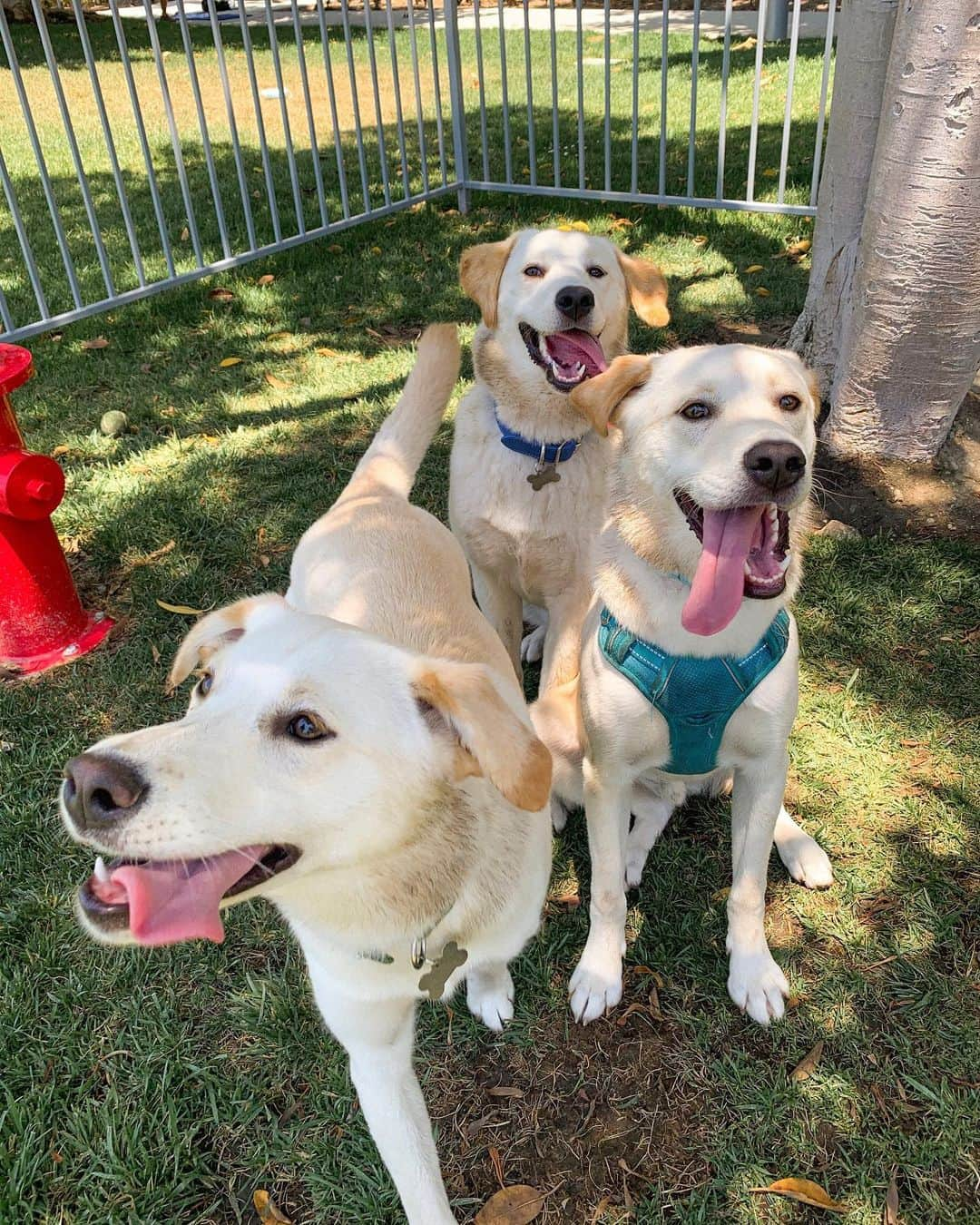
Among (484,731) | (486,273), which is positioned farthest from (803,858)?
(486,273)

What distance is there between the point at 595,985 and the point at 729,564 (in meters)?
1.21

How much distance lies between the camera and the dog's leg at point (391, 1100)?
1.90 meters

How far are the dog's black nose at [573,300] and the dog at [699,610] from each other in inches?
36.6

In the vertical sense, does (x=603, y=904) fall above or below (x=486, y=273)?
below

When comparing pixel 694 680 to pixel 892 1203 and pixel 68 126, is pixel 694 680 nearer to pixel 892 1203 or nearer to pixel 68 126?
pixel 892 1203

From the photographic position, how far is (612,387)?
2305mm

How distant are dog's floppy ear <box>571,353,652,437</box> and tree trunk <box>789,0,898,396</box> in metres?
2.24

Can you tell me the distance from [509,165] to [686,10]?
516 inches

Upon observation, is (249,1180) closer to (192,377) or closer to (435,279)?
(192,377)

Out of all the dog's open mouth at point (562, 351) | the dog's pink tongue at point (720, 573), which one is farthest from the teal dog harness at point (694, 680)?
the dog's open mouth at point (562, 351)

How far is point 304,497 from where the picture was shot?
445cm

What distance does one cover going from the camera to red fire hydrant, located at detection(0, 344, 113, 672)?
3248 millimetres

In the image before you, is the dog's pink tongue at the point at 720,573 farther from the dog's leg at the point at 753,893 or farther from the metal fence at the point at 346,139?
the metal fence at the point at 346,139

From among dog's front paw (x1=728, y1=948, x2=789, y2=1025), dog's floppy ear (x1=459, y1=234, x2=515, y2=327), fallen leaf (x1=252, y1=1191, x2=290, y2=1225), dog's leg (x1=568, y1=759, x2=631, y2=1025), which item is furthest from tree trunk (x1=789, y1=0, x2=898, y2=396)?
fallen leaf (x1=252, y1=1191, x2=290, y2=1225)
